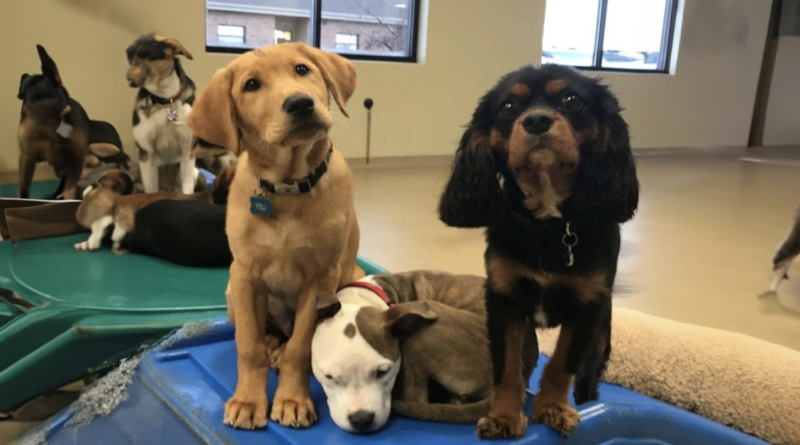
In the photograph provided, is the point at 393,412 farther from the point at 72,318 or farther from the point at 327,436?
the point at 72,318

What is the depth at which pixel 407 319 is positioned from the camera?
4.54ft

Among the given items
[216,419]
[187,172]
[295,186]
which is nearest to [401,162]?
[187,172]

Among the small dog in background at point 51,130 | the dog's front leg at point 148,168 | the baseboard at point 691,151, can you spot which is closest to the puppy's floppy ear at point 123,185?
the dog's front leg at point 148,168

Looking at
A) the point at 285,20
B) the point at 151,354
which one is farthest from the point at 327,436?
the point at 285,20

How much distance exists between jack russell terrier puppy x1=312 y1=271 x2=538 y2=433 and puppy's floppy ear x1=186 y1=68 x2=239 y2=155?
430 mm

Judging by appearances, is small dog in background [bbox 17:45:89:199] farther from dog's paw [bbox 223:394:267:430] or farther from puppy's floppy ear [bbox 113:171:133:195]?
dog's paw [bbox 223:394:267:430]

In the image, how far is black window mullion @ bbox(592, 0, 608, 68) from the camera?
7.50 m

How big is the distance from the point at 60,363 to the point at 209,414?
0.80 m

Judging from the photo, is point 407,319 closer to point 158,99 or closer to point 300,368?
point 300,368

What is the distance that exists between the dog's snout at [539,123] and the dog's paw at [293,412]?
2.46 feet

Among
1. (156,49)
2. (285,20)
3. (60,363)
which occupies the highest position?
(285,20)

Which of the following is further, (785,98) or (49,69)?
(785,98)

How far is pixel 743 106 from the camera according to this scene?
8.95m

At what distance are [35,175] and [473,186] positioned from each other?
13.6ft
